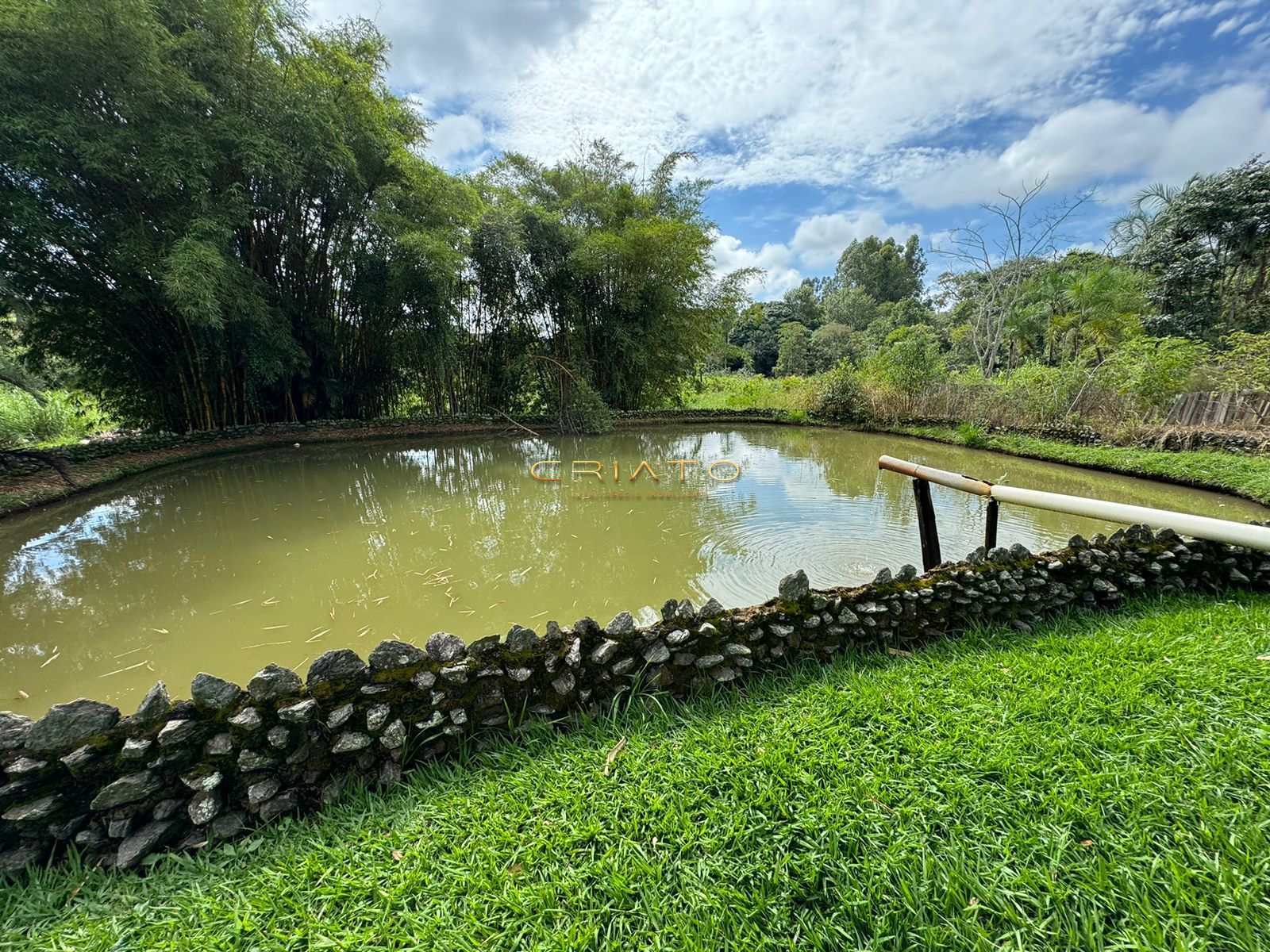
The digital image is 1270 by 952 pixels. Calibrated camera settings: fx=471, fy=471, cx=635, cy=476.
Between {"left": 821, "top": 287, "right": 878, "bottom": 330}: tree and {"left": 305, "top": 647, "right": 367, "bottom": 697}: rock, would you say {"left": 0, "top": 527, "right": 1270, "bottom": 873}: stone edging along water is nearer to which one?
{"left": 305, "top": 647, "right": 367, "bottom": 697}: rock

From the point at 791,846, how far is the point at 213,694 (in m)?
1.63

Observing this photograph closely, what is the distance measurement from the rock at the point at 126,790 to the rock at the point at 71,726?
14 centimetres

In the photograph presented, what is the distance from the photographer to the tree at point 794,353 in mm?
22953

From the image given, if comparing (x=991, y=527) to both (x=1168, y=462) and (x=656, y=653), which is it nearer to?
(x=656, y=653)

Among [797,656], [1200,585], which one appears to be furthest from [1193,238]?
[797,656]

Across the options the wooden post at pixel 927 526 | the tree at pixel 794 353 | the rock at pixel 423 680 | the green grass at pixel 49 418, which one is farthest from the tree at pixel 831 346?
the green grass at pixel 49 418

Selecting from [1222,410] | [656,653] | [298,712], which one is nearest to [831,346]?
[1222,410]

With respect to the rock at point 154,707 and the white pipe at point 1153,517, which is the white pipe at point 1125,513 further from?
the rock at point 154,707

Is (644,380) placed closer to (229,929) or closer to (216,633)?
(216,633)

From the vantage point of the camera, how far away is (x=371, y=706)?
147 centimetres

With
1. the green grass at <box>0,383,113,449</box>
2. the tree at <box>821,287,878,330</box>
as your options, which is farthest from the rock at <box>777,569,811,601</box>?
the tree at <box>821,287,878,330</box>

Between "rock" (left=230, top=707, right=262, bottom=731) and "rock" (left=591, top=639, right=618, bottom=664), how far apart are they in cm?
99

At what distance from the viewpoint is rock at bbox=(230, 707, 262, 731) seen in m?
1.32

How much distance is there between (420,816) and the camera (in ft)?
4.44
